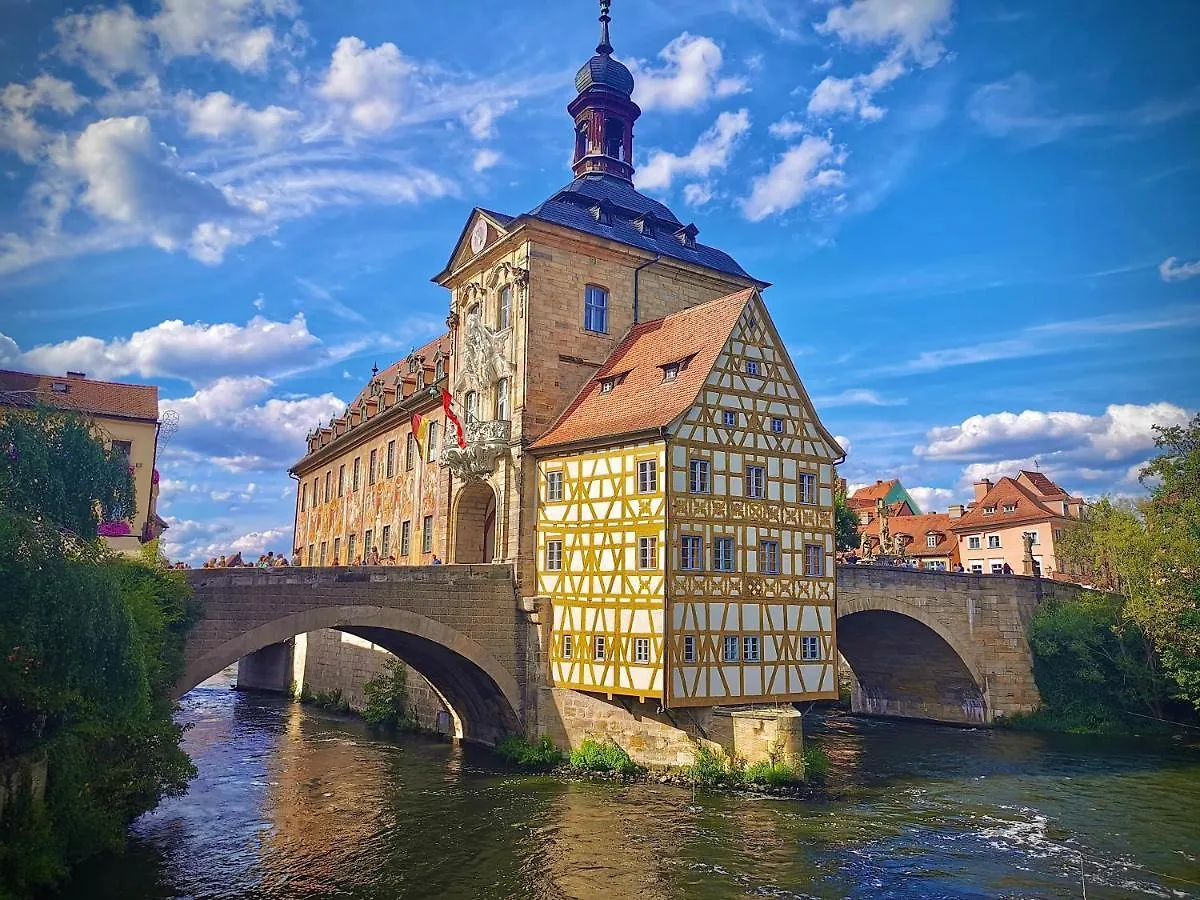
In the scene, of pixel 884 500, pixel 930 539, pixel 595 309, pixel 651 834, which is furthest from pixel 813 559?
pixel 884 500

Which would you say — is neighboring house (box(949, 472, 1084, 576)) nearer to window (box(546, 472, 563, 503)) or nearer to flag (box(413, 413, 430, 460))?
flag (box(413, 413, 430, 460))

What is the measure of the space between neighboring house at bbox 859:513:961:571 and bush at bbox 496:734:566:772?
38.7m

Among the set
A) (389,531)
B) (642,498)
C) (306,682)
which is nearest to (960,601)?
(642,498)

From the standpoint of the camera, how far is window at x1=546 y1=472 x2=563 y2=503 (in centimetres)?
2516

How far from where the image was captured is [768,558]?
77.6 ft

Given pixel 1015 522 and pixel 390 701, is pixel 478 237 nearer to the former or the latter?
pixel 390 701

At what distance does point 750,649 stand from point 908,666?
15.2 m

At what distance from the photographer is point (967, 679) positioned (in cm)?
3384

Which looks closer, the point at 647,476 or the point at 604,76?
the point at 647,476

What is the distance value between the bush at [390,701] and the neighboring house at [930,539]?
1415 inches

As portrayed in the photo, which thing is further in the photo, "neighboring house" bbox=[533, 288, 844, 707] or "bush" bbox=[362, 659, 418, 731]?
"bush" bbox=[362, 659, 418, 731]

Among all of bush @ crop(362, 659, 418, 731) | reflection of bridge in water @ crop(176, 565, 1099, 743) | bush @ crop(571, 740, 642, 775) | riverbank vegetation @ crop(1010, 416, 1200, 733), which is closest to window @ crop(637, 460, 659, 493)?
reflection of bridge in water @ crop(176, 565, 1099, 743)

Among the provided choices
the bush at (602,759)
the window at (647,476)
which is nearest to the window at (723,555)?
the window at (647,476)

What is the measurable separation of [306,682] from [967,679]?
27.2 meters
